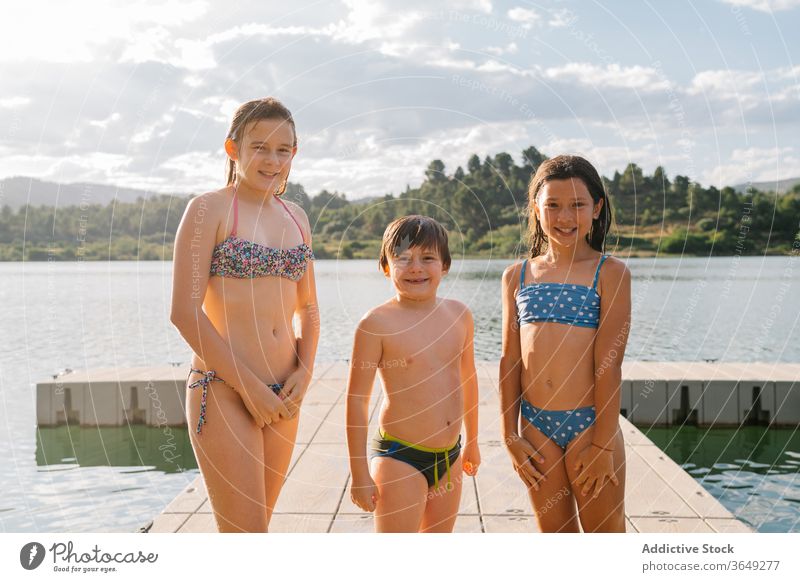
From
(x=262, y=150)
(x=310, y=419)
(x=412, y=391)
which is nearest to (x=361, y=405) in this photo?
(x=412, y=391)

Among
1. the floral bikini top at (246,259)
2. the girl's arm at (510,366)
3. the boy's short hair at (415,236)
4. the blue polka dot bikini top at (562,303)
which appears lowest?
the girl's arm at (510,366)

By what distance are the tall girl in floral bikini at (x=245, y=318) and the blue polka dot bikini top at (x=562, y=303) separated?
1017 millimetres

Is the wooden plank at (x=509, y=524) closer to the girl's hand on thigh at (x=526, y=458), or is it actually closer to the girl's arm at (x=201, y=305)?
the girl's hand on thigh at (x=526, y=458)

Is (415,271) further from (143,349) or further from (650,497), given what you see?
(143,349)

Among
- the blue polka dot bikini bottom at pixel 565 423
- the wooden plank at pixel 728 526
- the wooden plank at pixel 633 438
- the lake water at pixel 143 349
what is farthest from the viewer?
the lake water at pixel 143 349

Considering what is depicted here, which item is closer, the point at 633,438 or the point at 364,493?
the point at 364,493

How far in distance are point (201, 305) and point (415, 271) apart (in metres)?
0.94

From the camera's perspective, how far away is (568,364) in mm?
3234

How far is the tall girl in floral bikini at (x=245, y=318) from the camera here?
297 cm

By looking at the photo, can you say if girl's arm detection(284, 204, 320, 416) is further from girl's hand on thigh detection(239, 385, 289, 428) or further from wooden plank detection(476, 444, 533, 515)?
wooden plank detection(476, 444, 533, 515)

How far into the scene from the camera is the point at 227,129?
3.26 m
